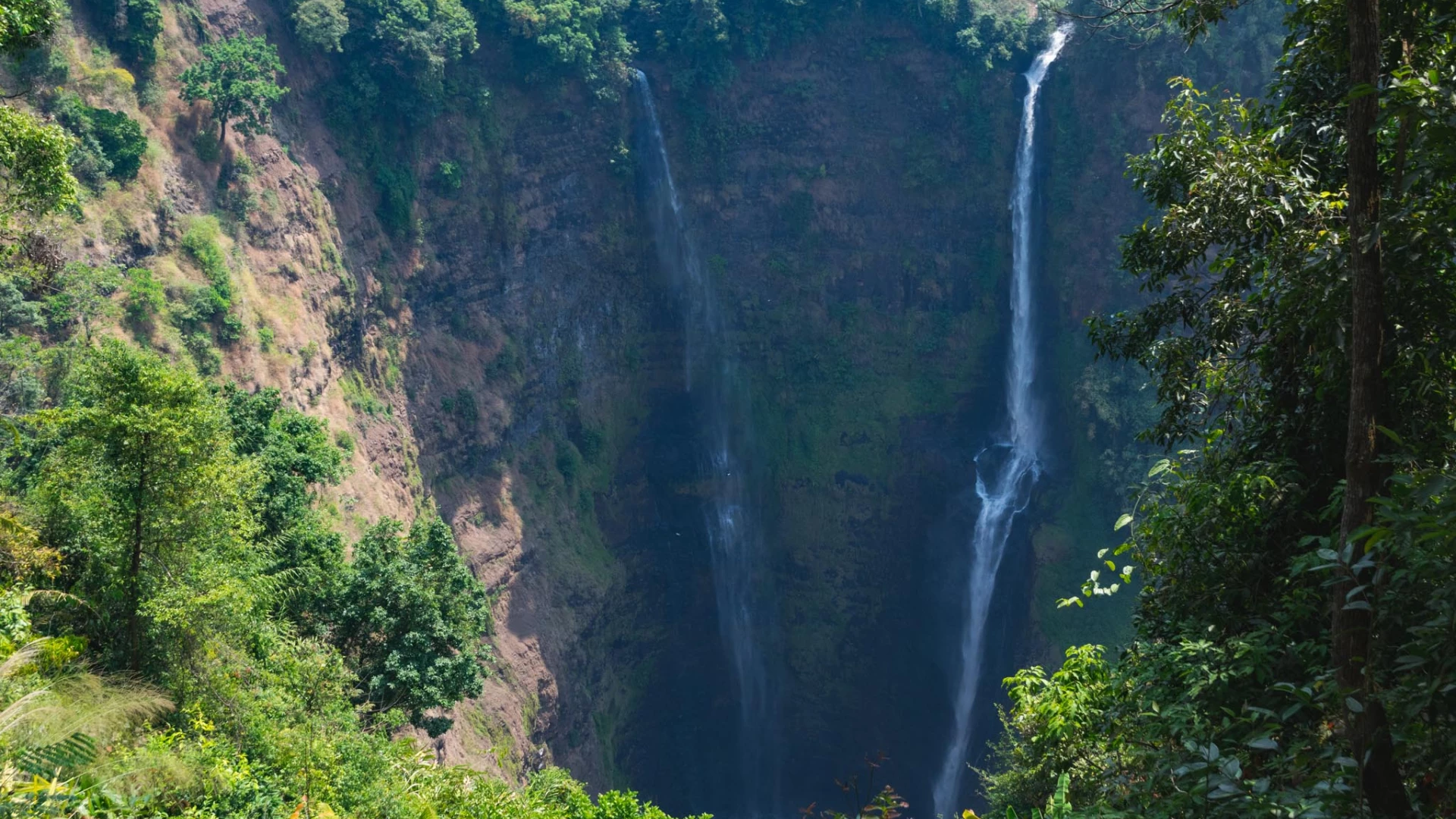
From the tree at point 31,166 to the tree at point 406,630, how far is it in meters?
8.24

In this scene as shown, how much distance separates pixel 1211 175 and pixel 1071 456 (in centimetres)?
2801

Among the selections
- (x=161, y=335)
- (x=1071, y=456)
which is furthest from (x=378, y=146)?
(x=1071, y=456)

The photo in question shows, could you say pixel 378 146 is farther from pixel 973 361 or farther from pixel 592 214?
pixel 973 361

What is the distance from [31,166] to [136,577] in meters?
4.56

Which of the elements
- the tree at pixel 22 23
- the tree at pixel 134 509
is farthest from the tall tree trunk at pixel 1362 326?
the tree at pixel 22 23

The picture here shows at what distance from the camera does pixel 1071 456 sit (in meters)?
33.9

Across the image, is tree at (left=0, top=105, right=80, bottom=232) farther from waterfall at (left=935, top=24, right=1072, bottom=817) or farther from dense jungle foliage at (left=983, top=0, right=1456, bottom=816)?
waterfall at (left=935, top=24, right=1072, bottom=817)

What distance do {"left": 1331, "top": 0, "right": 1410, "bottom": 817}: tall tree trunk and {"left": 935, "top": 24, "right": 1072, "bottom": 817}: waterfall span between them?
96.9 ft

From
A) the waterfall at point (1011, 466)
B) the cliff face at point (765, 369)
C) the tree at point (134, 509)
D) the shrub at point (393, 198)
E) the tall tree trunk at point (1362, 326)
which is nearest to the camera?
the tall tree trunk at point (1362, 326)

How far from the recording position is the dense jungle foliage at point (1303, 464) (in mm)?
4848

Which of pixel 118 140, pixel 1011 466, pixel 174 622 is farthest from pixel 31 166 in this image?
pixel 1011 466

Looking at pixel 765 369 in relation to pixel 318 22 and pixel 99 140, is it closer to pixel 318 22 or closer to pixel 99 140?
pixel 318 22

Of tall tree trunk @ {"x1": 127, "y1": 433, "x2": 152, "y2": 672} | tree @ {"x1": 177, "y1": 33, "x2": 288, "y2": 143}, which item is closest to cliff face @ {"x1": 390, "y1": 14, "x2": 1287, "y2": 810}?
tree @ {"x1": 177, "y1": 33, "x2": 288, "y2": 143}

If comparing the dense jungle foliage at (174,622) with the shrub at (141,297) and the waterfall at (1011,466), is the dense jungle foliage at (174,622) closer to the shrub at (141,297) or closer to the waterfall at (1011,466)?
the shrub at (141,297)
